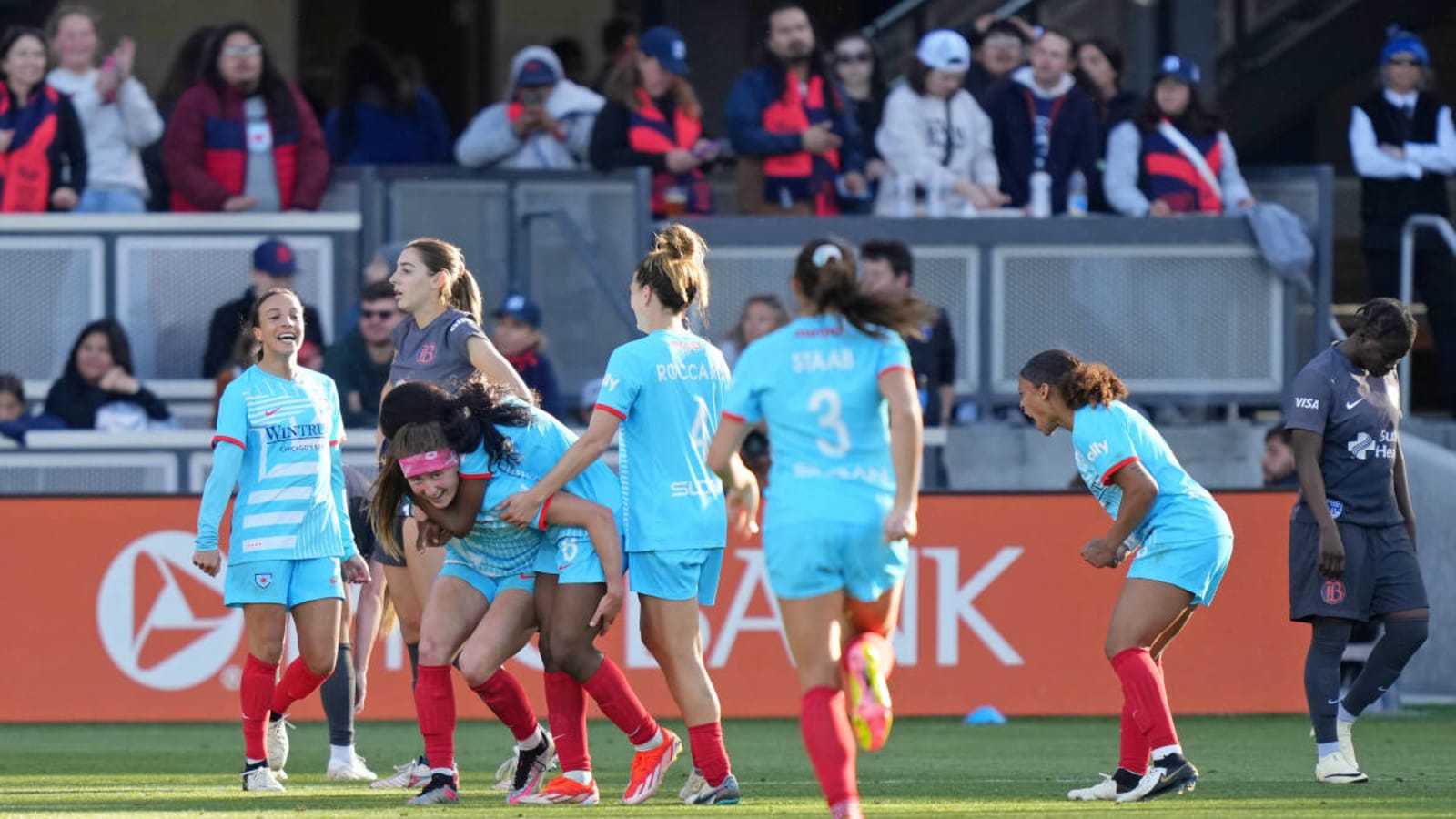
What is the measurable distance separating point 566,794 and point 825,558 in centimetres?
200

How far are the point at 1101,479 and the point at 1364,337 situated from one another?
157cm

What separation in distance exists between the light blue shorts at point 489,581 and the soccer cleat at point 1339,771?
3.22 m

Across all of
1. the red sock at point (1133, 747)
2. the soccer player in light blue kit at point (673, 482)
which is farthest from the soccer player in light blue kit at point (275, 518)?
the red sock at point (1133, 747)

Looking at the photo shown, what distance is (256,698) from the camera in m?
8.83

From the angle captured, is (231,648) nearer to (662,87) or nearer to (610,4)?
(662,87)

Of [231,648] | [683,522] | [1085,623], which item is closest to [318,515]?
[683,522]

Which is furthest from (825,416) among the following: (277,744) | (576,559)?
(277,744)

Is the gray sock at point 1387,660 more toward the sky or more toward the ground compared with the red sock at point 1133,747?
more toward the sky

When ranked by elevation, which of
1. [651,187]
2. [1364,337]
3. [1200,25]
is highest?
[1200,25]

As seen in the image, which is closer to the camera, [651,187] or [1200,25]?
[651,187]

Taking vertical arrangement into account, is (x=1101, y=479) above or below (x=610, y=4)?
below

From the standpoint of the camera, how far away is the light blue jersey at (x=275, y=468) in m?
8.79

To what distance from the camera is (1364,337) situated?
9250 millimetres

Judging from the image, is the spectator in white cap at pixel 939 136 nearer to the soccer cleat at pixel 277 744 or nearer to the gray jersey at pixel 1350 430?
the gray jersey at pixel 1350 430
